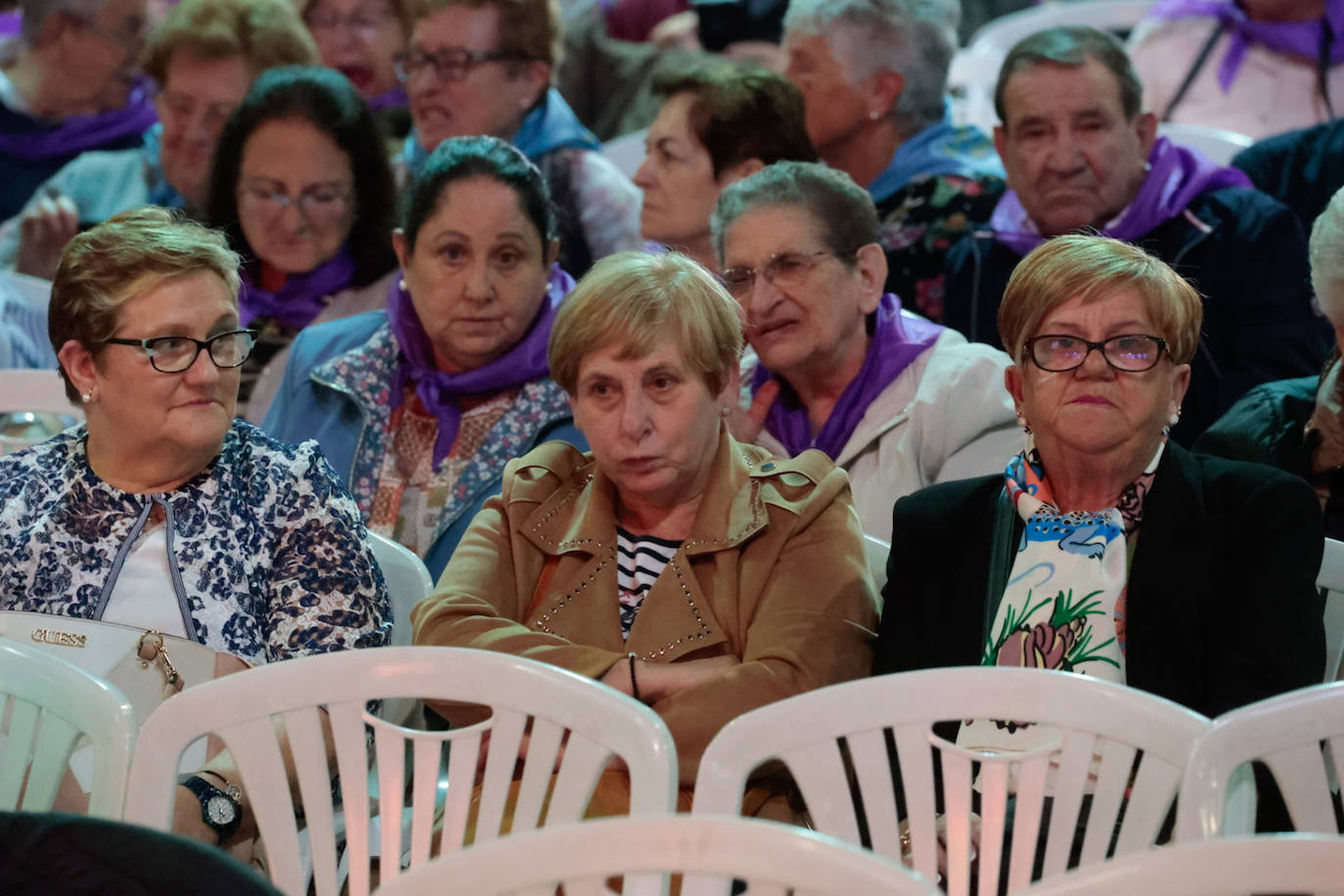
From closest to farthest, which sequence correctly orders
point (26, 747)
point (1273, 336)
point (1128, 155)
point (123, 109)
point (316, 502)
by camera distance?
point (26, 747) → point (316, 502) → point (1273, 336) → point (1128, 155) → point (123, 109)

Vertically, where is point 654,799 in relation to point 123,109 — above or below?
below

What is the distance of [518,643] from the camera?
7.57ft

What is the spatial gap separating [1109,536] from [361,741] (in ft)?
3.43

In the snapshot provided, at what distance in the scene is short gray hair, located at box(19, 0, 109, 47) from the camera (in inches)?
200

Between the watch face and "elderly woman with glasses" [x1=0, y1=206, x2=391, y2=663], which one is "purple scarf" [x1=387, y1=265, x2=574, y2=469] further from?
the watch face

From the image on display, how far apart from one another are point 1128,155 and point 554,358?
154cm

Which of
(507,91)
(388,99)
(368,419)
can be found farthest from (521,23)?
(368,419)

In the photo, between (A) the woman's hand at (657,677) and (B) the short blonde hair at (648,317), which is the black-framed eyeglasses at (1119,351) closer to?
(B) the short blonde hair at (648,317)

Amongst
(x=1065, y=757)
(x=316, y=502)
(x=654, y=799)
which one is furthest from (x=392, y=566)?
(x=1065, y=757)

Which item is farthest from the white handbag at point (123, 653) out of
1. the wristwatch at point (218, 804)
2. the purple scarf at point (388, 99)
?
the purple scarf at point (388, 99)

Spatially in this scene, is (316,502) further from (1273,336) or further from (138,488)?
(1273,336)

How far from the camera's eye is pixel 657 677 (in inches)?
89.7

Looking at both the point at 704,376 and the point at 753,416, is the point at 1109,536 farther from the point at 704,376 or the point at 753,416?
the point at 753,416

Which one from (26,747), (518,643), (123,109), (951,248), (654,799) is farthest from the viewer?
(123,109)
